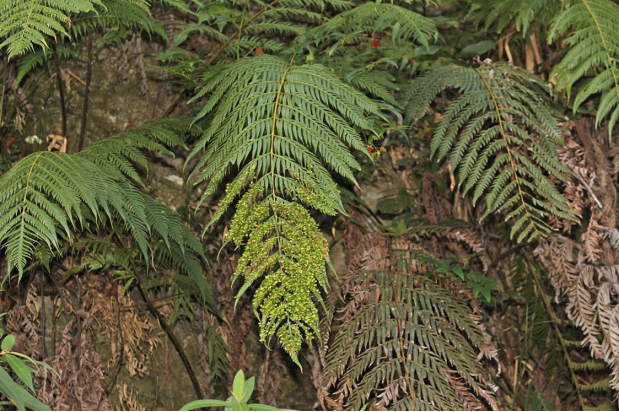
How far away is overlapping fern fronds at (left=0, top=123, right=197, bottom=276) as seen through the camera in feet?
4.09

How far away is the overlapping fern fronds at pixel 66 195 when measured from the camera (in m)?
1.25

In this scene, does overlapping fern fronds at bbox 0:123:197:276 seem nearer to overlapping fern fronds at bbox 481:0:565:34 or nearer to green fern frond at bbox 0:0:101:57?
green fern frond at bbox 0:0:101:57

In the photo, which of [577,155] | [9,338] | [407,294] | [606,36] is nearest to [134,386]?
[9,338]

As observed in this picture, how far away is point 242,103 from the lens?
144 centimetres

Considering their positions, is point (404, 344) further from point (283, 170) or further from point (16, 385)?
point (16, 385)

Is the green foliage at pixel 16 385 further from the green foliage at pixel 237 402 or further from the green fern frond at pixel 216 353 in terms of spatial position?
the green fern frond at pixel 216 353

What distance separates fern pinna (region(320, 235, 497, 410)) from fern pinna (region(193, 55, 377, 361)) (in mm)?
312

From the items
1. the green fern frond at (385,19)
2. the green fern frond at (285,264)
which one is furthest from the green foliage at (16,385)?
the green fern frond at (385,19)

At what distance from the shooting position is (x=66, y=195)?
1261 mm

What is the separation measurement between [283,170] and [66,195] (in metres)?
0.54

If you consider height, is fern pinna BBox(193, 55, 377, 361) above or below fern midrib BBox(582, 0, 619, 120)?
below

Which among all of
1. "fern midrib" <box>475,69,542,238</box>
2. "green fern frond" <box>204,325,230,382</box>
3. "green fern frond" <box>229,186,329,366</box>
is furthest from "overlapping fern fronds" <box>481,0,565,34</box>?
"green fern frond" <box>204,325,230,382</box>

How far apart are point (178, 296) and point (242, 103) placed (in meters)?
0.84

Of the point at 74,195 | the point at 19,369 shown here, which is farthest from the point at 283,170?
the point at 19,369
